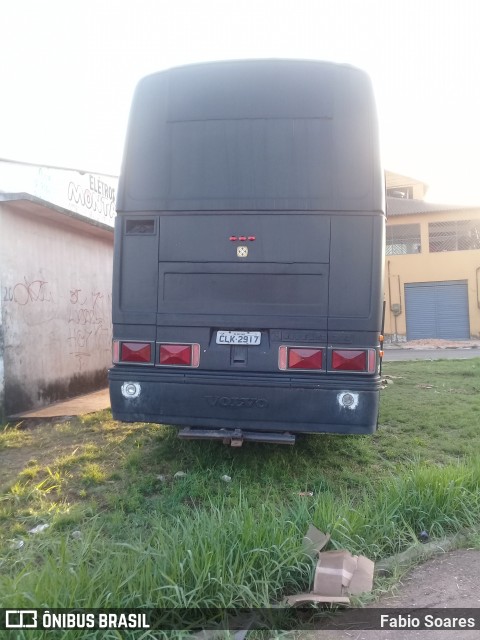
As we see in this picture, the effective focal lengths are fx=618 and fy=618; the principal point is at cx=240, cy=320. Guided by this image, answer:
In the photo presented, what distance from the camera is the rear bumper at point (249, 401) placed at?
16.3ft

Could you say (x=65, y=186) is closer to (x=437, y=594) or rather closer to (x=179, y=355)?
(x=179, y=355)

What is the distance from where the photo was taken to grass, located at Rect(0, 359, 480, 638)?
325 centimetres

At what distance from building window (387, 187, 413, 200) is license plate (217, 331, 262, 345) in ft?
97.8

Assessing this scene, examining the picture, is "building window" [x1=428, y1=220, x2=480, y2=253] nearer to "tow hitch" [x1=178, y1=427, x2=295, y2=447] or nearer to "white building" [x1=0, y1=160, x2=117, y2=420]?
"white building" [x1=0, y1=160, x2=117, y2=420]

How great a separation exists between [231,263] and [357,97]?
1751 mm

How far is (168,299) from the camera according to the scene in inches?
207

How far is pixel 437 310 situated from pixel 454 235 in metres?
3.60

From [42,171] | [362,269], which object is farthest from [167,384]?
[42,171]

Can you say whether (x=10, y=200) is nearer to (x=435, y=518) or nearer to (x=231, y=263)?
(x=231, y=263)

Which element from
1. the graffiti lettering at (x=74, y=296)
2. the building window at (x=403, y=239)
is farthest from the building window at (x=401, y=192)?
the graffiti lettering at (x=74, y=296)

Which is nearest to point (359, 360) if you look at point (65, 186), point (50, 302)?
point (50, 302)

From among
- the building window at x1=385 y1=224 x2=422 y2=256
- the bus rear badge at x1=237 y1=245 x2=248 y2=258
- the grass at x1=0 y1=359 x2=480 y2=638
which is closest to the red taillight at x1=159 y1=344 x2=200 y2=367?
the bus rear badge at x1=237 y1=245 x2=248 y2=258

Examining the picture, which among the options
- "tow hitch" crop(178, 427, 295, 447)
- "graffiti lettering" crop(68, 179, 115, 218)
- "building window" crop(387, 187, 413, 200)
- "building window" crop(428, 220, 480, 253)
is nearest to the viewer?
"tow hitch" crop(178, 427, 295, 447)

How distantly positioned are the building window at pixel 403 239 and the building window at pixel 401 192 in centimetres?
452
